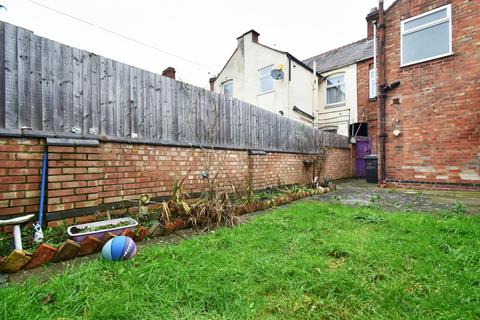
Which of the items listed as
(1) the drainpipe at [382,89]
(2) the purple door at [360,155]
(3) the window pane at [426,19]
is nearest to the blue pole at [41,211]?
(1) the drainpipe at [382,89]

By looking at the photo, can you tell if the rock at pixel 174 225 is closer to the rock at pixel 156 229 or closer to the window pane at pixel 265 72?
the rock at pixel 156 229

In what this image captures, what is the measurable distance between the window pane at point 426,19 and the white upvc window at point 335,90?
5810 mm

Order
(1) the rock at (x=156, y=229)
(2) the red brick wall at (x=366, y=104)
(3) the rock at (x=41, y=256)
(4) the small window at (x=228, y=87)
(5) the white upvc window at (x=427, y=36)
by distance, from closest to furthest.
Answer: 1. (3) the rock at (x=41, y=256)
2. (1) the rock at (x=156, y=229)
3. (5) the white upvc window at (x=427, y=36)
4. (2) the red brick wall at (x=366, y=104)
5. (4) the small window at (x=228, y=87)

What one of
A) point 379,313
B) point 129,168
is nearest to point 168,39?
point 129,168

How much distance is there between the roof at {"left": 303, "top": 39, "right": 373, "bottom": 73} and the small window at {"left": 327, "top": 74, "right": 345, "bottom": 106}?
0.67 metres

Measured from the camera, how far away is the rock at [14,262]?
1.86 metres

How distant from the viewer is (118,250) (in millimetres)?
2047

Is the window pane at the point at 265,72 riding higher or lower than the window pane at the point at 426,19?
higher

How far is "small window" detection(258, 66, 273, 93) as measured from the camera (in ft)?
41.5

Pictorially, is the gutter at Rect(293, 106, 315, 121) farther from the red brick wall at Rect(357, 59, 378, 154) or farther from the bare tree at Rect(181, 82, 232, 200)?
the bare tree at Rect(181, 82, 232, 200)

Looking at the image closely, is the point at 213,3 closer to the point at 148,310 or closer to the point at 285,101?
the point at 285,101

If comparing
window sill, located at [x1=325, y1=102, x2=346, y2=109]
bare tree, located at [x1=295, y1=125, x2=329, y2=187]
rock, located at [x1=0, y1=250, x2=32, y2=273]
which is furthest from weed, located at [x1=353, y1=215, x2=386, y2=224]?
window sill, located at [x1=325, y1=102, x2=346, y2=109]

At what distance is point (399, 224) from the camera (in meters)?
3.19

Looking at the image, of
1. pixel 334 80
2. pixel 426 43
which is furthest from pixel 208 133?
pixel 334 80
